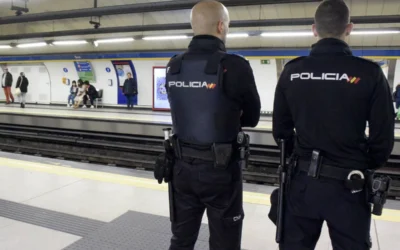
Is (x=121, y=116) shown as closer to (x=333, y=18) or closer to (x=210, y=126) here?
(x=210, y=126)

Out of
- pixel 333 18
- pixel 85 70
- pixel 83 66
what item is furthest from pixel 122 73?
pixel 333 18

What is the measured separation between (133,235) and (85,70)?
18.1 metres

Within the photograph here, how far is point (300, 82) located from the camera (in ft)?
5.60

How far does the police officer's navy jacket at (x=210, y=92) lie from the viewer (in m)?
1.85

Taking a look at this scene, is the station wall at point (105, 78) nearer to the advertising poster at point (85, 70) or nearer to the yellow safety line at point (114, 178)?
the advertising poster at point (85, 70)

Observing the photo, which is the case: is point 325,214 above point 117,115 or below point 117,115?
above

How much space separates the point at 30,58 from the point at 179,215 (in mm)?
21814

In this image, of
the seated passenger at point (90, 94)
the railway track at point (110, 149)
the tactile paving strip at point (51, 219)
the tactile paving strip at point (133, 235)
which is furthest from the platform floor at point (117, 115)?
the tactile paving strip at point (51, 219)

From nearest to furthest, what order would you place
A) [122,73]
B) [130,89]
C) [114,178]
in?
[114,178]
[130,89]
[122,73]

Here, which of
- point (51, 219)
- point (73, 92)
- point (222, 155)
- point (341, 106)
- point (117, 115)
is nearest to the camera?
point (341, 106)

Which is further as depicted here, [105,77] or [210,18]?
[105,77]

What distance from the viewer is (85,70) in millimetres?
19406

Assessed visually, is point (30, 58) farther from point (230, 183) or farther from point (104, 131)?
point (230, 183)

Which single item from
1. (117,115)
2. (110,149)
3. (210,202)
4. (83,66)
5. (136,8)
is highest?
(136,8)
